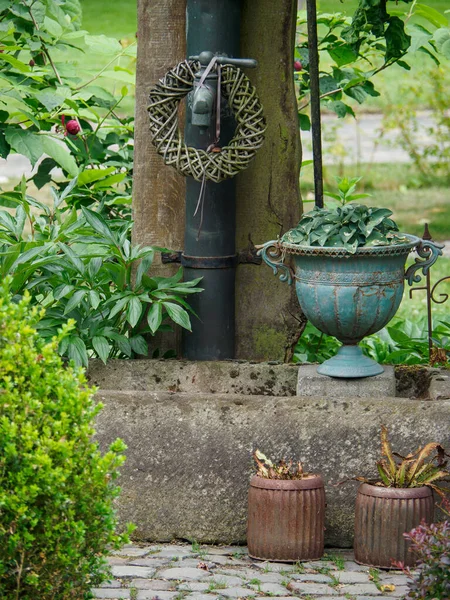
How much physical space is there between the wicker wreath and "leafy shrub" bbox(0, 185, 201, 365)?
42 centimetres

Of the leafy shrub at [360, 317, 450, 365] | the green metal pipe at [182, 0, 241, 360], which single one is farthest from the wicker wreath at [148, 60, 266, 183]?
the leafy shrub at [360, 317, 450, 365]

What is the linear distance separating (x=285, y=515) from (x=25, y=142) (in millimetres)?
2176

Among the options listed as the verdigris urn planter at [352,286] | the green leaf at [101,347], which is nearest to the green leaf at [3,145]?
the green leaf at [101,347]

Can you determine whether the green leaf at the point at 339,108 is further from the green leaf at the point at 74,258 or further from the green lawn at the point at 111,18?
the green lawn at the point at 111,18

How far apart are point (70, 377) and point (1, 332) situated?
229 mm

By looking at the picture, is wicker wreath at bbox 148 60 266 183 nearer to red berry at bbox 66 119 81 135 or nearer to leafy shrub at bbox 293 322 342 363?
red berry at bbox 66 119 81 135

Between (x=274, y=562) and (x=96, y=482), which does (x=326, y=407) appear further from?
(x=96, y=482)

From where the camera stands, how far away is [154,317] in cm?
448

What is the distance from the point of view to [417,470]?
404cm

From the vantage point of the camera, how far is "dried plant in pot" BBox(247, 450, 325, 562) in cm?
399

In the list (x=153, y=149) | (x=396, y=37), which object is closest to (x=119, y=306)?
(x=153, y=149)

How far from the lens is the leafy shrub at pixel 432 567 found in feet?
10.3

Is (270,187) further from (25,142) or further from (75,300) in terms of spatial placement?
(25,142)

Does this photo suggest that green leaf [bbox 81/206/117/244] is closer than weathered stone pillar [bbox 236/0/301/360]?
Yes
